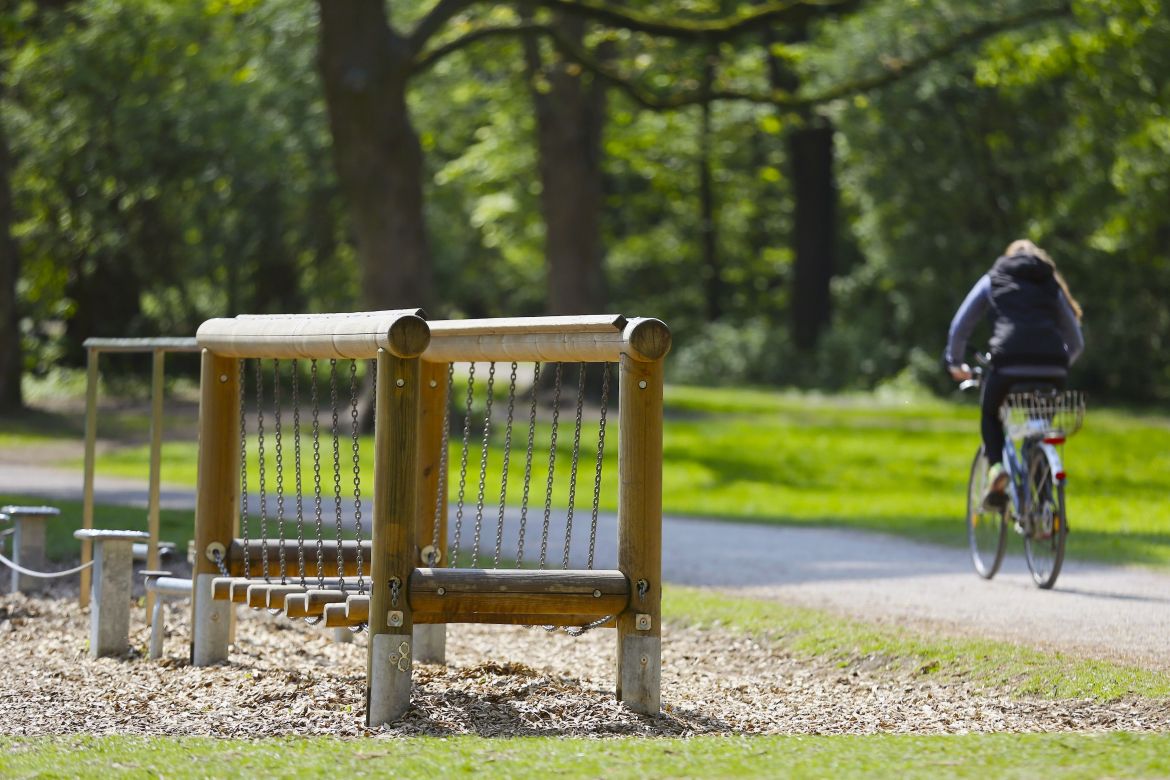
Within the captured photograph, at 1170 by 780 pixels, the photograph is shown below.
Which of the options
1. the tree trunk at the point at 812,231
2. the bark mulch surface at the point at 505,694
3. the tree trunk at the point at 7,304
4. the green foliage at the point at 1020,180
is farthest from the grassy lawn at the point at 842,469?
the tree trunk at the point at 812,231

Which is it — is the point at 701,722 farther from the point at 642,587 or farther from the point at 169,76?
the point at 169,76

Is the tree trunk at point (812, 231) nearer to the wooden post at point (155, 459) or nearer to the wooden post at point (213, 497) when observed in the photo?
the wooden post at point (155, 459)

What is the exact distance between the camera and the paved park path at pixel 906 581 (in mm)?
8203

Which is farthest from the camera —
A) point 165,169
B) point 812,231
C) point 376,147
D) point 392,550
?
point 812,231

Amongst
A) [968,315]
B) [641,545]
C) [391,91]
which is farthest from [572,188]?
[641,545]

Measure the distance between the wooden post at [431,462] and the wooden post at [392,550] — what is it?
100 centimetres

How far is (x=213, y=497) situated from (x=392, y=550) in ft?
5.63

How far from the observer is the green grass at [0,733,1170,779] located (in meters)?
5.13

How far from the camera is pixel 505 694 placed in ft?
23.5

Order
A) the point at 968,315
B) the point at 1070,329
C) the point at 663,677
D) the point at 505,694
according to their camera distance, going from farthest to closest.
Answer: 1. the point at 968,315
2. the point at 1070,329
3. the point at 663,677
4. the point at 505,694

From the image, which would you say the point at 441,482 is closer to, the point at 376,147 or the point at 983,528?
the point at 983,528

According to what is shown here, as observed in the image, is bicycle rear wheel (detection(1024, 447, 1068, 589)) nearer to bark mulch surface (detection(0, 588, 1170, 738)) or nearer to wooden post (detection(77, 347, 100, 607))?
bark mulch surface (detection(0, 588, 1170, 738))

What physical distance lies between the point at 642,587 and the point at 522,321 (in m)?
1.14

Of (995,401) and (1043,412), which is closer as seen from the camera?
(1043,412)
